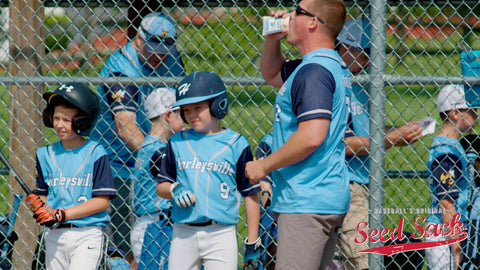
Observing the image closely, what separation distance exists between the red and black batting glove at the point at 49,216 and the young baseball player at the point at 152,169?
80cm

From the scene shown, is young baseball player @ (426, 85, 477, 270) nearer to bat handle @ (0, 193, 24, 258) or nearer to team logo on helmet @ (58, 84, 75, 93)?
team logo on helmet @ (58, 84, 75, 93)

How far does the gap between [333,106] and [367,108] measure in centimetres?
150

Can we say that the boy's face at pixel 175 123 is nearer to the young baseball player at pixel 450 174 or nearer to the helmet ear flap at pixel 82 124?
the helmet ear flap at pixel 82 124

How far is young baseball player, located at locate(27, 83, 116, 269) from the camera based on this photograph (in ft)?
11.0

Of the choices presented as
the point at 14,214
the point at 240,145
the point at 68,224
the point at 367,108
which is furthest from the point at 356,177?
the point at 14,214

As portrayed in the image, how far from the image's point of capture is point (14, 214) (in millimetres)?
4055

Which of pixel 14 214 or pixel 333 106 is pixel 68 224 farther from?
pixel 333 106

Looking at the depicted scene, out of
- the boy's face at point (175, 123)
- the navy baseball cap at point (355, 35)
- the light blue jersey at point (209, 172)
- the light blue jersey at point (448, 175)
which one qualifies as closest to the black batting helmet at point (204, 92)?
the light blue jersey at point (209, 172)

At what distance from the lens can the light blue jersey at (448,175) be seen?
4.03 metres

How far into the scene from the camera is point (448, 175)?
4.03m

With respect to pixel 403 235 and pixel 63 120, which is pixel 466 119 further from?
pixel 63 120

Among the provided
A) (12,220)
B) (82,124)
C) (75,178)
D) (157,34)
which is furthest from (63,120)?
(157,34)

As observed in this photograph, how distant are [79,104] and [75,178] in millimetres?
427

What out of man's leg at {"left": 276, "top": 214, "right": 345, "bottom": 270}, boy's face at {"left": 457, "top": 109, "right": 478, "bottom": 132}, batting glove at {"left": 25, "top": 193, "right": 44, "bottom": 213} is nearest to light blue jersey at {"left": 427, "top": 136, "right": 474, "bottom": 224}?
boy's face at {"left": 457, "top": 109, "right": 478, "bottom": 132}
